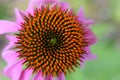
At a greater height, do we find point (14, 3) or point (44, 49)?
point (14, 3)

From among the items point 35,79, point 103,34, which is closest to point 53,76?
point 35,79

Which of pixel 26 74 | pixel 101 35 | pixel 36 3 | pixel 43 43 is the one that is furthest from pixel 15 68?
pixel 101 35

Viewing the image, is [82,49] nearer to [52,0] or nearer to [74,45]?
[74,45]

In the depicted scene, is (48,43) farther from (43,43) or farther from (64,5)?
(64,5)

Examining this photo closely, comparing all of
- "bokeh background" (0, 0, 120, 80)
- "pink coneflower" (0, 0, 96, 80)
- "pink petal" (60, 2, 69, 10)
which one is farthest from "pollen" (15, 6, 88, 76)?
"bokeh background" (0, 0, 120, 80)

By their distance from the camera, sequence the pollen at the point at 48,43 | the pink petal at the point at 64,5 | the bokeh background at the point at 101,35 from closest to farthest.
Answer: the pollen at the point at 48,43 → the pink petal at the point at 64,5 → the bokeh background at the point at 101,35

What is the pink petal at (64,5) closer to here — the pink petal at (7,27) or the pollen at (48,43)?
the pollen at (48,43)

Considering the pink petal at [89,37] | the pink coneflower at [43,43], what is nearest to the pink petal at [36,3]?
the pink coneflower at [43,43]
